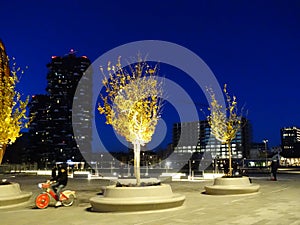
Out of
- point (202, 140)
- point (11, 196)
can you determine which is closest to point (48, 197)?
point (11, 196)

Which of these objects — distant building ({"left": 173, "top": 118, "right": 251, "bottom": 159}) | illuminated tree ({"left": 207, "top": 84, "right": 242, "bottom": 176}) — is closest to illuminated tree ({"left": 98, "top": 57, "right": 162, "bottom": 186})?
illuminated tree ({"left": 207, "top": 84, "right": 242, "bottom": 176})

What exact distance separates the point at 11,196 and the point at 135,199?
5076mm

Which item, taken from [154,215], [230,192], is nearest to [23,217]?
[154,215]

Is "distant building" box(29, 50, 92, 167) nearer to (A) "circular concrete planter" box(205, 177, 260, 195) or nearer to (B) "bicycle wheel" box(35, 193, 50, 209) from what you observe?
Answer: (A) "circular concrete planter" box(205, 177, 260, 195)

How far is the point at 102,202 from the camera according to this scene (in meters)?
11.7

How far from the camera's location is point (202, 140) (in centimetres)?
17150

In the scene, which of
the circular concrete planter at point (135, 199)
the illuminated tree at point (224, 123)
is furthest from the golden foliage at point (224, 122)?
the circular concrete planter at point (135, 199)

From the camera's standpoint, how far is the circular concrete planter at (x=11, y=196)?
44.2ft

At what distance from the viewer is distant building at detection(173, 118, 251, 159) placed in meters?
126

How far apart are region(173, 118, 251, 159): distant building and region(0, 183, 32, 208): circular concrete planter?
101 metres

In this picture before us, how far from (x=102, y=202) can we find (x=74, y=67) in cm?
13611

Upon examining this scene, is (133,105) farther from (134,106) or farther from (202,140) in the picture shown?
(202,140)

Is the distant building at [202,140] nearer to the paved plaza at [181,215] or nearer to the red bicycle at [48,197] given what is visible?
the paved plaza at [181,215]

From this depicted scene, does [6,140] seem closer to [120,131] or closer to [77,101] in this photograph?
[120,131]
